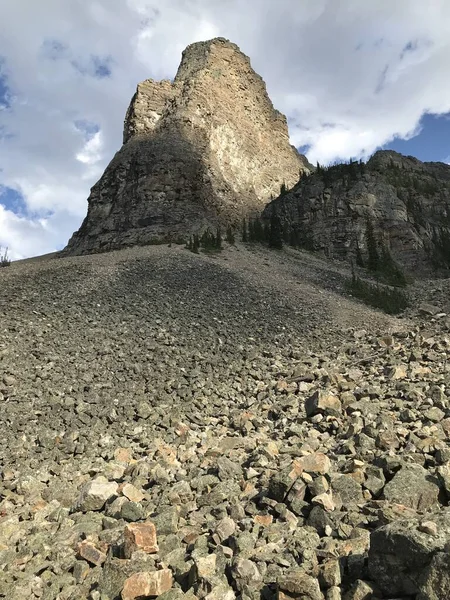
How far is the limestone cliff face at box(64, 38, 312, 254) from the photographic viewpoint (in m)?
37.7

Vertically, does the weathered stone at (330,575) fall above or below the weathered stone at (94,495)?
above

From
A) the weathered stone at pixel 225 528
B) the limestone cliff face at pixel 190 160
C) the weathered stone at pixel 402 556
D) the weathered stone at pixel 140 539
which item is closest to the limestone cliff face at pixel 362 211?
the limestone cliff face at pixel 190 160

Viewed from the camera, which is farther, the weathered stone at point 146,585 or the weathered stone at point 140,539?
the weathered stone at point 140,539

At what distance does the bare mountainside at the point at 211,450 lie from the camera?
3432mm

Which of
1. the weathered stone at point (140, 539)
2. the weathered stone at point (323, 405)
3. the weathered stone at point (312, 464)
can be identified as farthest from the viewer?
the weathered stone at point (323, 405)

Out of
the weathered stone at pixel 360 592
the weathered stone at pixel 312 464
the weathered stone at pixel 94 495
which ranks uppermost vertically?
the weathered stone at pixel 360 592

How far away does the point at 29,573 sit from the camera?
3.87 meters

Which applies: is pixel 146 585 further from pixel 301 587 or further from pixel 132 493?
pixel 132 493

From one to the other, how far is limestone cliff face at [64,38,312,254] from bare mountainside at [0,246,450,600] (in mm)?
23407

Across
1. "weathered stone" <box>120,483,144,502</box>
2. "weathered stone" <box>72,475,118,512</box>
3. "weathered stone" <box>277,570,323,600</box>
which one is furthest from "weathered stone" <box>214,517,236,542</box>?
"weathered stone" <box>72,475,118,512</box>

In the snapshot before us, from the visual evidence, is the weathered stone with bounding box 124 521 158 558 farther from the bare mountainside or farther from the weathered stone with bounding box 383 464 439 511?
the weathered stone with bounding box 383 464 439 511

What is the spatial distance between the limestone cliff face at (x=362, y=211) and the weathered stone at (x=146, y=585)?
3545cm

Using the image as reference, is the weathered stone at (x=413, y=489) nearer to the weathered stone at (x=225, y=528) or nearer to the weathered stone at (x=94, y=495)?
the weathered stone at (x=225, y=528)

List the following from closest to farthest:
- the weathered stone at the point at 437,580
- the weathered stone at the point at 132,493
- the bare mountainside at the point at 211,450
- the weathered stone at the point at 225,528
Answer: the weathered stone at the point at 437,580
the bare mountainside at the point at 211,450
the weathered stone at the point at 225,528
the weathered stone at the point at 132,493
